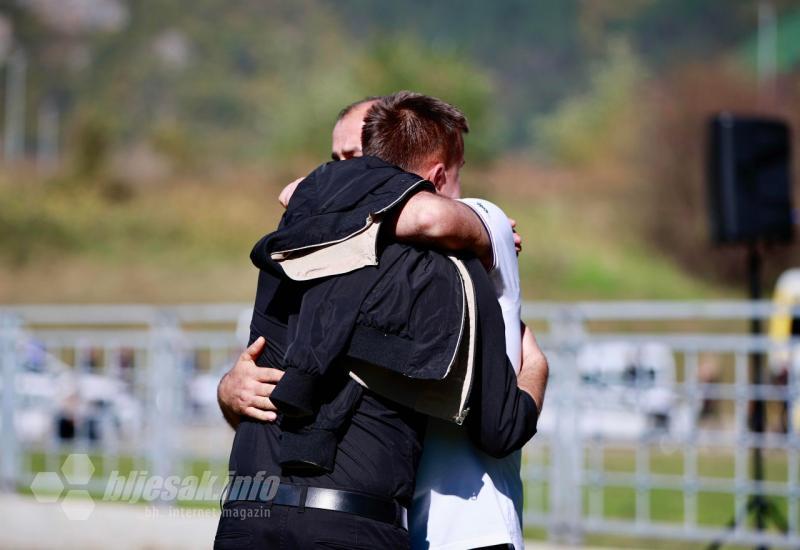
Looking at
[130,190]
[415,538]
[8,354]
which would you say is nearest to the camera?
[415,538]

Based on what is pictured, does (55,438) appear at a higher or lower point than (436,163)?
lower

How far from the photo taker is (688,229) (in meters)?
37.7

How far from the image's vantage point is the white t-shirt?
8.10 feet

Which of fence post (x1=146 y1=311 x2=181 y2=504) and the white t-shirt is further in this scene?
fence post (x1=146 y1=311 x2=181 y2=504)

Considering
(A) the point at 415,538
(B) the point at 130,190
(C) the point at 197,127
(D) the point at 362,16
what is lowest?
(A) the point at 415,538

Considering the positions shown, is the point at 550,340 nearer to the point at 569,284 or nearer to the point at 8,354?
the point at 8,354

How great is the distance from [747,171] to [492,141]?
39131 millimetres

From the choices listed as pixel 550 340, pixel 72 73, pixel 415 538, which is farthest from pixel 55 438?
pixel 72 73

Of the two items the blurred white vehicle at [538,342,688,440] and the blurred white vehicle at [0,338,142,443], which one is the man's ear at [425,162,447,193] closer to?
the blurred white vehicle at [538,342,688,440]

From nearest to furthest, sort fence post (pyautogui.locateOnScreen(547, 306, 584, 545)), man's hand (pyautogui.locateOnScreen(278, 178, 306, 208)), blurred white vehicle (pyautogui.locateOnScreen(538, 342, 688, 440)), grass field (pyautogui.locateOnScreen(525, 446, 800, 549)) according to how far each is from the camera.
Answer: man's hand (pyautogui.locateOnScreen(278, 178, 306, 208)) < fence post (pyautogui.locateOnScreen(547, 306, 584, 545)) < blurred white vehicle (pyautogui.locateOnScreen(538, 342, 688, 440)) < grass field (pyautogui.locateOnScreen(525, 446, 800, 549))

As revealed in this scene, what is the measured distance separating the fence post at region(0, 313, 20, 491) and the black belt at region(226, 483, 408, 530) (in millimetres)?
6933

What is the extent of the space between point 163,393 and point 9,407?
1.34m

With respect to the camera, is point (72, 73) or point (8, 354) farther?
point (72, 73)

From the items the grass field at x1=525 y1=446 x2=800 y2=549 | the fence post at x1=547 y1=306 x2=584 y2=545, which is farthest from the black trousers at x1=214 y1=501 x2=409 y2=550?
the fence post at x1=547 y1=306 x2=584 y2=545
